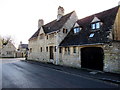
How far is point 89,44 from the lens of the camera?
16.1 m

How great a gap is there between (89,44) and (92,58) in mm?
1818

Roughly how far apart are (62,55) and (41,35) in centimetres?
949

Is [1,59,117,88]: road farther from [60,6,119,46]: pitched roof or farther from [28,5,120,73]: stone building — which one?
[60,6,119,46]: pitched roof

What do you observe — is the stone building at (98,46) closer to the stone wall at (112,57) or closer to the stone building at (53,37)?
the stone wall at (112,57)

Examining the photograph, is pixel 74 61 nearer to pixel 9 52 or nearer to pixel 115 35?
pixel 115 35

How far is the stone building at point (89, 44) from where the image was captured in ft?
47.2

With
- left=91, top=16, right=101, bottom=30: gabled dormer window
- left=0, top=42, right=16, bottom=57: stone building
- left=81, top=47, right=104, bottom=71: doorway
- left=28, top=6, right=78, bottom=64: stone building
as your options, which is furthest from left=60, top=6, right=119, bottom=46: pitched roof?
left=0, top=42, right=16, bottom=57: stone building

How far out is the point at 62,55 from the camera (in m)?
22.0

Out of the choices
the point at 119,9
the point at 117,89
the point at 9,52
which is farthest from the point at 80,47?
the point at 9,52

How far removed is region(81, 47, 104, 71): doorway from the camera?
15.4 m

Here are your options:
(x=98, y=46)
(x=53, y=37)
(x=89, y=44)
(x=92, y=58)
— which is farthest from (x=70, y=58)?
(x=53, y=37)

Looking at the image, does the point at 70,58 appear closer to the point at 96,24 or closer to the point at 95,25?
the point at 95,25

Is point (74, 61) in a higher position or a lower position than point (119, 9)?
lower

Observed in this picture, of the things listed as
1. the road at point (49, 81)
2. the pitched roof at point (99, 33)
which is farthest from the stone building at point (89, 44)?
the road at point (49, 81)
